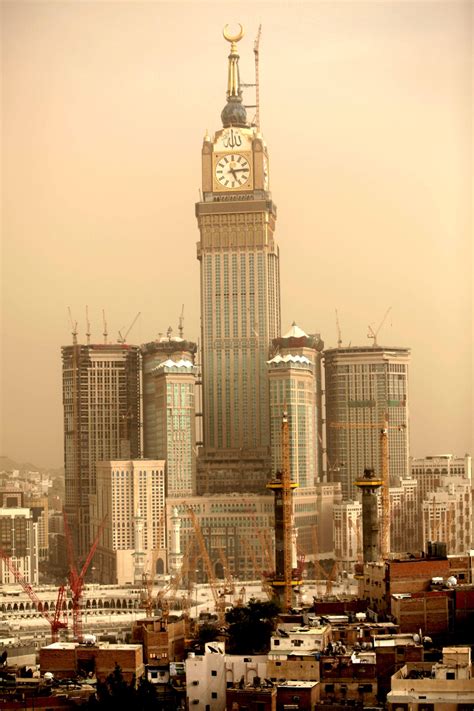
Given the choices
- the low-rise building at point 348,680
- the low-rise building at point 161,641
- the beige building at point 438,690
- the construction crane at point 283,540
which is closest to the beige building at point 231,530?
the construction crane at point 283,540

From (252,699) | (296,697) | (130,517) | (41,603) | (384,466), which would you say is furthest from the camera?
(130,517)

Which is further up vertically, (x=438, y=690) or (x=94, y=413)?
(x=94, y=413)

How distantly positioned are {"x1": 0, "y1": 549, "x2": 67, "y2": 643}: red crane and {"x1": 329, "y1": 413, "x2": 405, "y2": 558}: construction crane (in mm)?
4907

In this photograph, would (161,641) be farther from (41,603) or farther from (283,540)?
(41,603)

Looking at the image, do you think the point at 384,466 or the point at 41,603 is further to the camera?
the point at 384,466

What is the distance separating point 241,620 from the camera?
20.1 m

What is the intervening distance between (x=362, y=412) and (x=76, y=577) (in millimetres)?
8188

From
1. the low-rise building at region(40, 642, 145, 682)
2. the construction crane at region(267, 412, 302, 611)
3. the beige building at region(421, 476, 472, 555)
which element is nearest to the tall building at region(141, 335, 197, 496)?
the beige building at region(421, 476, 472, 555)

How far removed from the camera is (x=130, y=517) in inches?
1538

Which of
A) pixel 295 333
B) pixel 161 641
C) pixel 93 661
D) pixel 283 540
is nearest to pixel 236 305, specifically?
pixel 295 333

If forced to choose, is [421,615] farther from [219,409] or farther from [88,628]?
[219,409]

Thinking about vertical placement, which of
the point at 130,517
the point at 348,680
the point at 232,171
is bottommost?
the point at 348,680

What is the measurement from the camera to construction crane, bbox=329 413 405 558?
3234cm

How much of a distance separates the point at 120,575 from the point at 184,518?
7.96 feet
